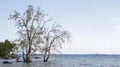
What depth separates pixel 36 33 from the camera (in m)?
50.8

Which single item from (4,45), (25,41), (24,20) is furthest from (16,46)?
(4,45)

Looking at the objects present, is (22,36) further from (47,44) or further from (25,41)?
(47,44)

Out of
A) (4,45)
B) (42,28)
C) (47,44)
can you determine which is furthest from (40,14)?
(4,45)

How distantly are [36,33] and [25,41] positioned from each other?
2.65 meters

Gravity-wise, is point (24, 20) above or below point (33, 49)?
above

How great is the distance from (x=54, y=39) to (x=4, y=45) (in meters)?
31.6

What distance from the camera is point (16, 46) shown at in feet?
161

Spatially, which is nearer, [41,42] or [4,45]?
[41,42]

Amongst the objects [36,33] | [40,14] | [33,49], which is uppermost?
[40,14]

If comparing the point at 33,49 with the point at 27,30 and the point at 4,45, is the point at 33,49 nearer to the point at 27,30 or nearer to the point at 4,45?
the point at 27,30

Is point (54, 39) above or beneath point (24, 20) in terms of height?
beneath

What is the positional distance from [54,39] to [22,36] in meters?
6.24

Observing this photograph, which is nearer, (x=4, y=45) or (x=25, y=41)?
(x=25, y=41)

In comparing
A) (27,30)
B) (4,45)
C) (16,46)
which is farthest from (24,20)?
(4,45)
